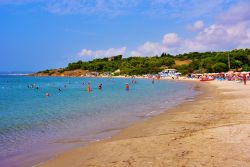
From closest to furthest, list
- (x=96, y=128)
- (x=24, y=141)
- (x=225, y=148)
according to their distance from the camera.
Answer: (x=225, y=148) < (x=24, y=141) < (x=96, y=128)

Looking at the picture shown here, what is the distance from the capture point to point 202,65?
107 metres

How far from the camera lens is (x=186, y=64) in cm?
12706

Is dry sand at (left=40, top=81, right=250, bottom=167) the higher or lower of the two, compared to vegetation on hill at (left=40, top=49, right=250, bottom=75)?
lower

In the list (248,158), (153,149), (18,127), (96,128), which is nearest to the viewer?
(248,158)

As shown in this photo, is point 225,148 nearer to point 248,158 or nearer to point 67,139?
point 248,158

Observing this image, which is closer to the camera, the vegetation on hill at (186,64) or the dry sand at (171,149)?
the dry sand at (171,149)

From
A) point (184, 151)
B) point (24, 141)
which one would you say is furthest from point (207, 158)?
point (24, 141)

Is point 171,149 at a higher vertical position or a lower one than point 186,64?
lower

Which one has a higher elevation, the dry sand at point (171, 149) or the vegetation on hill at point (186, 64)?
the vegetation on hill at point (186, 64)

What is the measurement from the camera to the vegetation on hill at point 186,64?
10125cm

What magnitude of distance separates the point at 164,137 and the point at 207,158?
3.73 metres

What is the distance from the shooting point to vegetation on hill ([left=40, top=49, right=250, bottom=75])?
101 m

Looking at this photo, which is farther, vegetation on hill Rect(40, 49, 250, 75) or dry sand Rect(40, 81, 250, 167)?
vegetation on hill Rect(40, 49, 250, 75)

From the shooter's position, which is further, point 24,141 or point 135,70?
point 135,70
